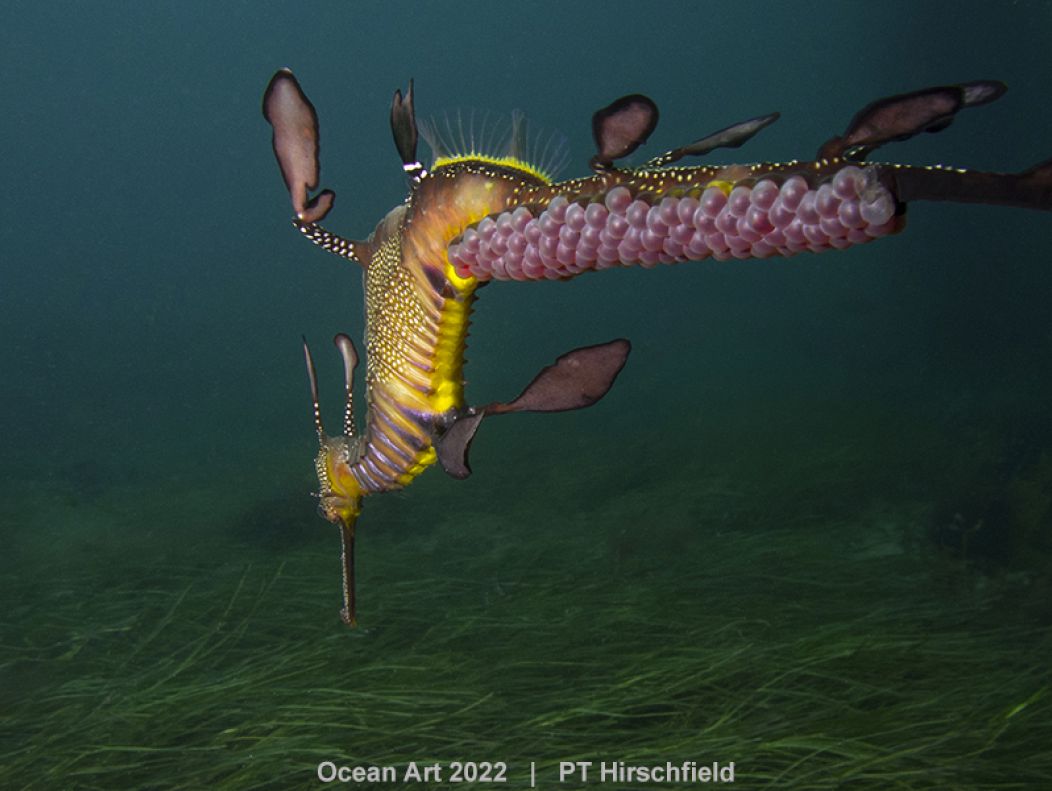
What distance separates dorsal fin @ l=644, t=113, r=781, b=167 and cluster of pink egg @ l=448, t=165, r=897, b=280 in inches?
6.6

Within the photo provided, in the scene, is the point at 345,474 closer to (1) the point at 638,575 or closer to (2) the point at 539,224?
(2) the point at 539,224

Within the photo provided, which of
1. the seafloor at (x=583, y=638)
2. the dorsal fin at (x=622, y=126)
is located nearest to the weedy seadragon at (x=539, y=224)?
the dorsal fin at (x=622, y=126)

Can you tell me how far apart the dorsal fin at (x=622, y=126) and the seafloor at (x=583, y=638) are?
2.96 meters

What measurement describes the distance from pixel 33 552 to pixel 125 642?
5268 millimetres

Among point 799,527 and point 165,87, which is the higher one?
point 165,87

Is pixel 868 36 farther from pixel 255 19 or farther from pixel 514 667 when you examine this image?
pixel 255 19

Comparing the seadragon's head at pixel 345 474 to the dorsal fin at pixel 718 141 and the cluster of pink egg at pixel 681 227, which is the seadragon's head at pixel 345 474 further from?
the dorsal fin at pixel 718 141

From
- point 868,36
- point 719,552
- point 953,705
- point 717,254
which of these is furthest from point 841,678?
point 868,36

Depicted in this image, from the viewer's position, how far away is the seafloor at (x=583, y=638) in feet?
12.2

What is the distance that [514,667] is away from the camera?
4.74 meters

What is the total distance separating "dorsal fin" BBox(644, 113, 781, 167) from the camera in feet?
5.13

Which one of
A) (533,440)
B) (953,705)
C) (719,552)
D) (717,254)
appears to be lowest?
(953,705)

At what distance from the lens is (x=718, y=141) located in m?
1.61

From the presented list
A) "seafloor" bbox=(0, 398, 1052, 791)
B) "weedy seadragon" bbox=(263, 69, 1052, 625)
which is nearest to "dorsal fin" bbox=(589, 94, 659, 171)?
"weedy seadragon" bbox=(263, 69, 1052, 625)
